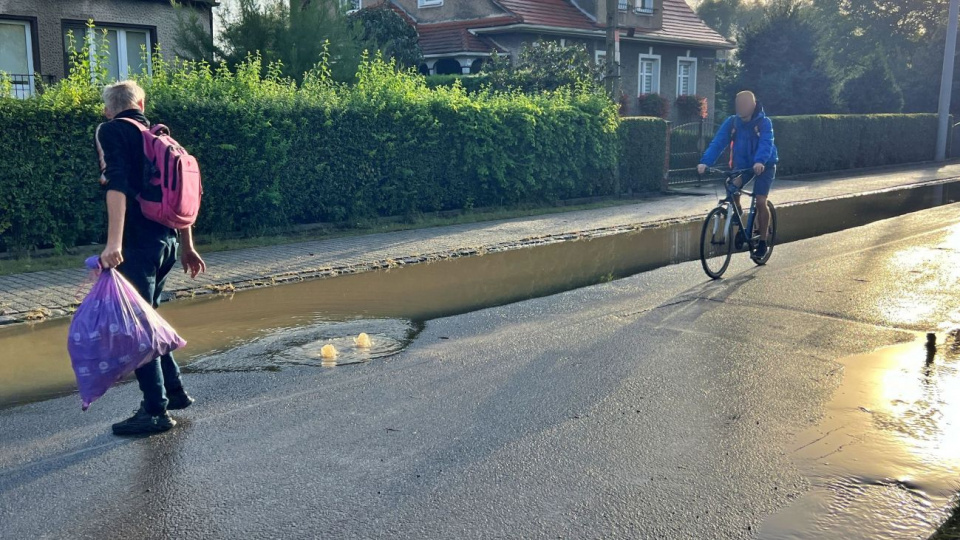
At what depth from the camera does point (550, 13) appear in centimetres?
3181

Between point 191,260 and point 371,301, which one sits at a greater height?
point 191,260

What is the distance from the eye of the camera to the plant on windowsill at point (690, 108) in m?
35.8

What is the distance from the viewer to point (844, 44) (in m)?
59.3

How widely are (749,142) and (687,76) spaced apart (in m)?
27.9

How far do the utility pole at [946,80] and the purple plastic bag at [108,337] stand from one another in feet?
104

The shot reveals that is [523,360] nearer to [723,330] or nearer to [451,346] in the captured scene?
[451,346]

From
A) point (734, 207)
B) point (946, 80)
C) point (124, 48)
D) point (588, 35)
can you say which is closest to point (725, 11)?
point (946, 80)

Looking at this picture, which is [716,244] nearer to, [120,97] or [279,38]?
[120,97]

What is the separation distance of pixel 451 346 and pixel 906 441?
3.42 meters

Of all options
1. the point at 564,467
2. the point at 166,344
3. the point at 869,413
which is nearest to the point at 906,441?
the point at 869,413

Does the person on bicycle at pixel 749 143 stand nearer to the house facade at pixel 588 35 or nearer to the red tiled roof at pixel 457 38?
the house facade at pixel 588 35

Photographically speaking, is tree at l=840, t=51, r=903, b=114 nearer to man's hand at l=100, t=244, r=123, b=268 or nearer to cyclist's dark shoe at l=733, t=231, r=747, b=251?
cyclist's dark shoe at l=733, t=231, r=747, b=251

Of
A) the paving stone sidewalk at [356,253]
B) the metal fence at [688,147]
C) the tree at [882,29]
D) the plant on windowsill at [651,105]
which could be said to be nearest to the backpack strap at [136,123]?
the paving stone sidewalk at [356,253]

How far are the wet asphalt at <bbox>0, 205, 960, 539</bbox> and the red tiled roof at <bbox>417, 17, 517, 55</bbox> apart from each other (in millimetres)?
23075
